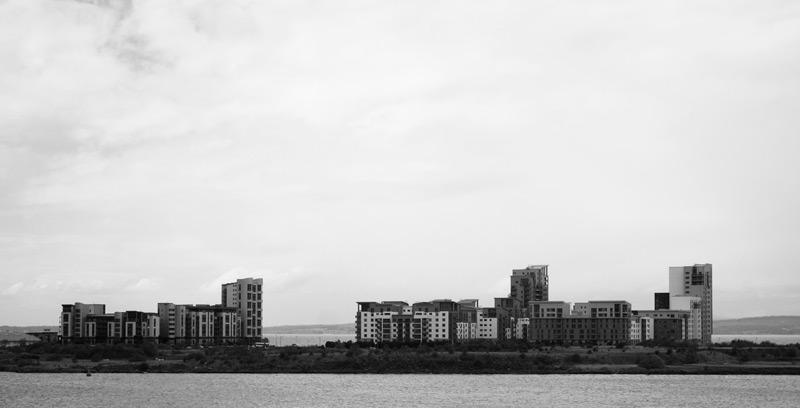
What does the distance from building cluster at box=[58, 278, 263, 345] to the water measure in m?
59.7

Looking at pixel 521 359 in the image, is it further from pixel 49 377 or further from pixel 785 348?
Result: pixel 49 377

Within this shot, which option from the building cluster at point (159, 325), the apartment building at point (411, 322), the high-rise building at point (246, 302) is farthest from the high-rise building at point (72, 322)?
the apartment building at point (411, 322)

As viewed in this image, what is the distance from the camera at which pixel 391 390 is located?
10381 cm

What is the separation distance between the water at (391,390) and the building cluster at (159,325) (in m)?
59.7

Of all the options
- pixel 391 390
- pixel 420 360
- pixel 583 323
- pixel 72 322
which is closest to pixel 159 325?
pixel 72 322

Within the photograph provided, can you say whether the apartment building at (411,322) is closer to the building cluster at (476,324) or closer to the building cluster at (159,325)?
the building cluster at (476,324)

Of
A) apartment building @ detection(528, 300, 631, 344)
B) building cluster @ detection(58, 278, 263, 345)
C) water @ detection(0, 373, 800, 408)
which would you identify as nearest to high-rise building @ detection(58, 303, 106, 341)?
building cluster @ detection(58, 278, 263, 345)

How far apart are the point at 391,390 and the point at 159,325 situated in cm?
10034

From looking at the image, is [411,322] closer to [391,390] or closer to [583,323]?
[583,323]

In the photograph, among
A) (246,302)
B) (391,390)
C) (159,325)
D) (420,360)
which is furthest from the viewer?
(246,302)

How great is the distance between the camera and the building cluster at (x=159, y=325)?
617 feet

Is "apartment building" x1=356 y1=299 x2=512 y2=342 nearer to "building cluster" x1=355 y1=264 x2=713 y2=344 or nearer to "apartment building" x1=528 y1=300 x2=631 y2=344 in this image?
"building cluster" x1=355 y1=264 x2=713 y2=344

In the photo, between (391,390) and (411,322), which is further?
(411,322)

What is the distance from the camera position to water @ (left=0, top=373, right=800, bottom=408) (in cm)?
9088
